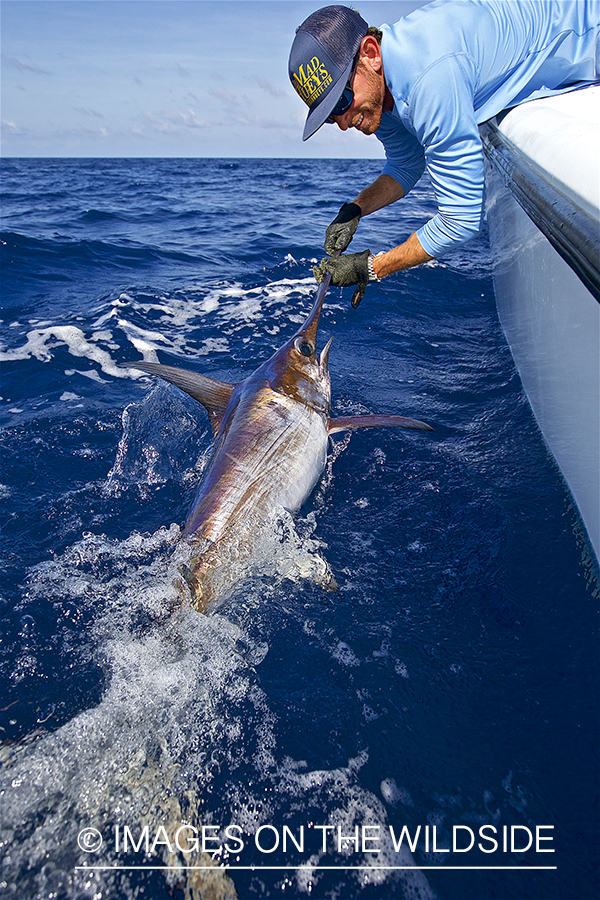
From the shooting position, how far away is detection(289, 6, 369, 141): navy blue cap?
235cm

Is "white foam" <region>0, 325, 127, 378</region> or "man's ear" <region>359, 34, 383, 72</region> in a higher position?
"man's ear" <region>359, 34, 383, 72</region>

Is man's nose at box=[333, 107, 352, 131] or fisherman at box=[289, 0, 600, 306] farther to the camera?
man's nose at box=[333, 107, 352, 131]

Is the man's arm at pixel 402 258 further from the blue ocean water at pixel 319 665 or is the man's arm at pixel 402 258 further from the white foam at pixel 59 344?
the white foam at pixel 59 344

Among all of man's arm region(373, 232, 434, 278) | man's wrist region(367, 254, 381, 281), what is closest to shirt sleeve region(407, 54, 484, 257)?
man's arm region(373, 232, 434, 278)

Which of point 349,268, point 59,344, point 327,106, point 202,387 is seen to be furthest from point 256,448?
point 59,344

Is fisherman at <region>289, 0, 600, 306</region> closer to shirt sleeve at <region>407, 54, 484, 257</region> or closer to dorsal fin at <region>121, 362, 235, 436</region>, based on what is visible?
shirt sleeve at <region>407, 54, 484, 257</region>

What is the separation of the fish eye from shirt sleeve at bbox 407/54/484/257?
1030 millimetres

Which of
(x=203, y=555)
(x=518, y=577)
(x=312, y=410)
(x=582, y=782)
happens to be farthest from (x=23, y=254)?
(x=582, y=782)

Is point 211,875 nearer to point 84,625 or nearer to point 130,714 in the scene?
point 130,714

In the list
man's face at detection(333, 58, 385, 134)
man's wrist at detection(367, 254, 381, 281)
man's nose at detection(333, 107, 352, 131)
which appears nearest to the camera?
man's face at detection(333, 58, 385, 134)

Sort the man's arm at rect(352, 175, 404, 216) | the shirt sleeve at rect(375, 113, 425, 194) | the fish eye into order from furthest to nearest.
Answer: the man's arm at rect(352, 175, 404, 216), the fish eye, the shirt sleeve at rect(375, 113, 425, 194)

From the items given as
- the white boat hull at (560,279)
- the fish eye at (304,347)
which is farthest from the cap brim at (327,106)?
the fish eye at (304,347)

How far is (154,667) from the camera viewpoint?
216 centimetres

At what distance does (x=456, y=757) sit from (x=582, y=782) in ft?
1.28
